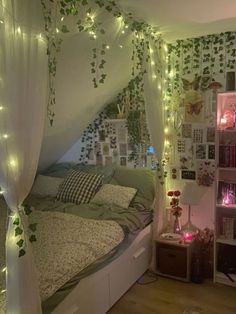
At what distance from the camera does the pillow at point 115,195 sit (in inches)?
119

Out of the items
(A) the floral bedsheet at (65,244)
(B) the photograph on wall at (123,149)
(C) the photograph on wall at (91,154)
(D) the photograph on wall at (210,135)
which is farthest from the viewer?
(C) the photograph on wall at (91,154)

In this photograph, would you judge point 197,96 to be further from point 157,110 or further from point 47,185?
point 47,185

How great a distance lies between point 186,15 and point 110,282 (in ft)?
Answer: 7.18

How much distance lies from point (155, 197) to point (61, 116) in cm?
123

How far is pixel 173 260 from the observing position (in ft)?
9.68

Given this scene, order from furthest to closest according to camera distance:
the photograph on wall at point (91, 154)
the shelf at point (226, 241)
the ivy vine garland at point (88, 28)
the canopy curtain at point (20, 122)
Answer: the photograph on wall at point (91, 154) → the shelf at point (226, 241) → the ivy vine garland at point (88, 28) → the canopy curtain at point (20, 122)

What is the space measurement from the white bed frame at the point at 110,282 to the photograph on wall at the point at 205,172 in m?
0.73

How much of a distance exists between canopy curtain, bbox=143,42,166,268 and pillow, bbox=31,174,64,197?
1.11 m

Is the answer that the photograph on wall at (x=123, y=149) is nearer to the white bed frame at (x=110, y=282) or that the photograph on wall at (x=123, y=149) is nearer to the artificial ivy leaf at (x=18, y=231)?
the white bed frame at (x=110, y=282)

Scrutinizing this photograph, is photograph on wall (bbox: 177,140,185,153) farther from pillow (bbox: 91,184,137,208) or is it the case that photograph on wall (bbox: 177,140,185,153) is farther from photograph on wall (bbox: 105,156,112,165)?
photograph on wall (bbox: 105,156,112,165)

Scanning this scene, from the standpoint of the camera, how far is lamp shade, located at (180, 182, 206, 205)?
300 centimetres

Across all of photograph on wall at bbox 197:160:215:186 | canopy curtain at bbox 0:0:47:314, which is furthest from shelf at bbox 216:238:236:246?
canopy curtain at bbox 0:0:47:314

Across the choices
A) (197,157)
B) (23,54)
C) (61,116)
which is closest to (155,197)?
(197,157)

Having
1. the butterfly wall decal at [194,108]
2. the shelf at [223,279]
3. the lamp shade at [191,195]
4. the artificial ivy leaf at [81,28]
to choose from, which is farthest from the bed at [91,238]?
the artificial ivy leaf at [81,28]
